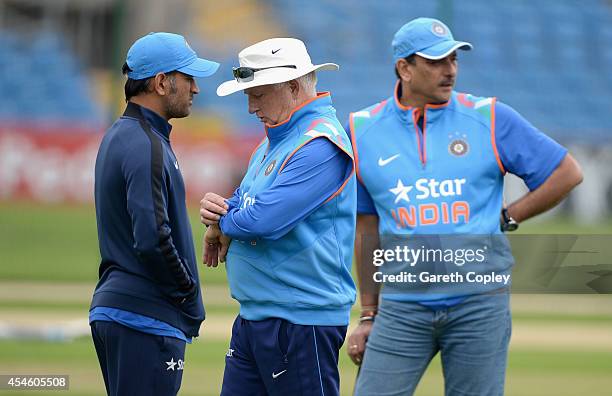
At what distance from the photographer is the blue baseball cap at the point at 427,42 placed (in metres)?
5.07

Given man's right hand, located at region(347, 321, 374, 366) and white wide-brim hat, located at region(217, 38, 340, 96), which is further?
man's right hand, located at region(347, 321, 374, 366)

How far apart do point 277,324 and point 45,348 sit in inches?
208

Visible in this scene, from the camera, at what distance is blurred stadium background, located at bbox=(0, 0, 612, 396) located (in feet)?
80.2

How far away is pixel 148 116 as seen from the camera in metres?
4.73

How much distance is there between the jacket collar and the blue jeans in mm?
1333

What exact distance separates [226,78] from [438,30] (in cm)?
2297

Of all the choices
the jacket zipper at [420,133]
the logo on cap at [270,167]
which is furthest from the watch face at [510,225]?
the logo on cap at [270,167]

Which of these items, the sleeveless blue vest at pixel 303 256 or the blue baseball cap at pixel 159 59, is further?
the blue baseball cap at pixel 159 59

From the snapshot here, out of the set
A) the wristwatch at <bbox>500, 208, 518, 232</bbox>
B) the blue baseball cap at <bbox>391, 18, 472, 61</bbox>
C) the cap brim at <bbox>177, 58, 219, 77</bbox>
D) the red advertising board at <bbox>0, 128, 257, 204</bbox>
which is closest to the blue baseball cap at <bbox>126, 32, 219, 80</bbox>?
the cap brim at <bbox>177, 58, 219, 77</bbox>

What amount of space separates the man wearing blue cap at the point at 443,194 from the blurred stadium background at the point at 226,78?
13.3 m

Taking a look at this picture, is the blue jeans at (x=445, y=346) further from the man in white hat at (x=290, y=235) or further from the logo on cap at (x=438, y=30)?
the logo on cap at (x=438, y=30)

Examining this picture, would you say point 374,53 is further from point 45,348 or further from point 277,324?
point 277,324

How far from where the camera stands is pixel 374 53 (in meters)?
29.1

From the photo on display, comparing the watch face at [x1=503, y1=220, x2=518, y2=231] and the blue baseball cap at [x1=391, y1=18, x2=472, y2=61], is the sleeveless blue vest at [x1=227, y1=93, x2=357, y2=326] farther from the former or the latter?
the watch face at [x1=503, y1=220, x2=518, y2=231]
